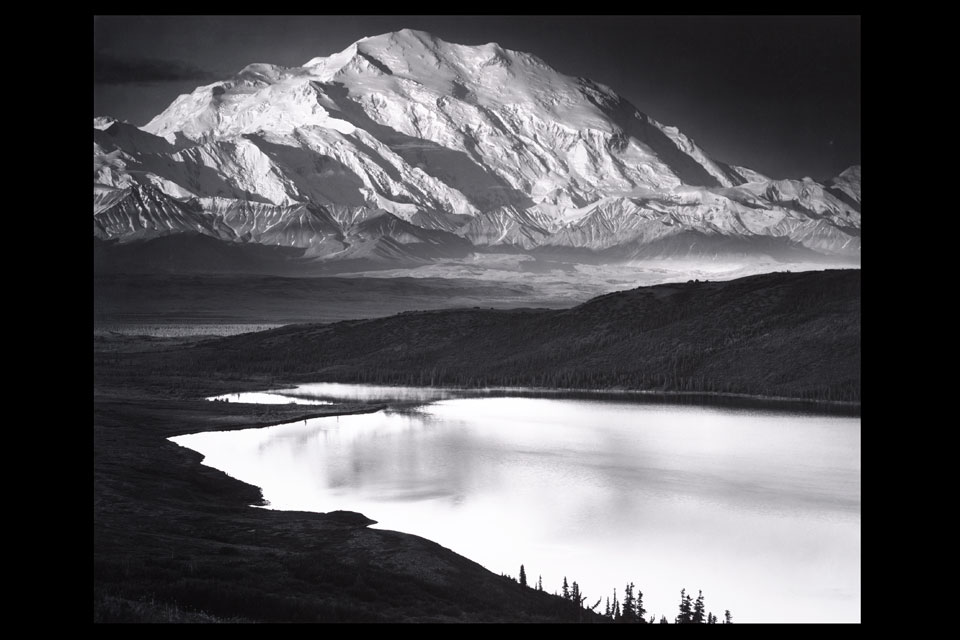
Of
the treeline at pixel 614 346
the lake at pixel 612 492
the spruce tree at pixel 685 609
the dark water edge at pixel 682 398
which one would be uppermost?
the treeline at pixel 614 346

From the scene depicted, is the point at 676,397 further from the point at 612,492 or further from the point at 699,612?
the point at 699,612

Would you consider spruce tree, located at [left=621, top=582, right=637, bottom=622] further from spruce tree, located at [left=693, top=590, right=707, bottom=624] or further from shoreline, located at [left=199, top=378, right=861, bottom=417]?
shoreline, located at [left=199, top=378, right=861, bottom=417]

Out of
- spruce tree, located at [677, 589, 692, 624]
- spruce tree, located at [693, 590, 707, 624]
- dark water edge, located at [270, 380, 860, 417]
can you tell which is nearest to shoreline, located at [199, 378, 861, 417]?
dark water edge, located at [270, 380, 860, 417]

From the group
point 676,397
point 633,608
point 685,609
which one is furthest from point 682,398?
point 633,608

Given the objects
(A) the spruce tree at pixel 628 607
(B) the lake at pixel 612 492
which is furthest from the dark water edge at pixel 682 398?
(A) the spruce tree at pixel 628 607

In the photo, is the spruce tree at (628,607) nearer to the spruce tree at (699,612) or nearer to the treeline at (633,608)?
the treeline at (633,608)
